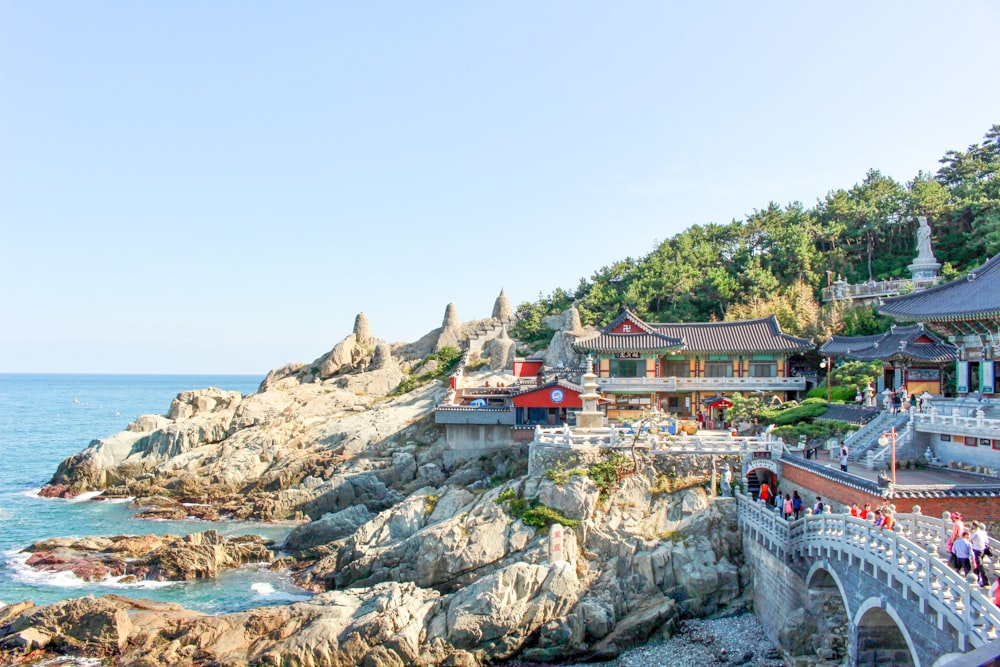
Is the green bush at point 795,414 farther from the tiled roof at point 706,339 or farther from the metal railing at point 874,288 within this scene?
the metal railing at point 874,288

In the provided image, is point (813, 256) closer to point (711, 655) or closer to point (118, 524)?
point (711, 655)

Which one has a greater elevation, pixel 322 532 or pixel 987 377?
pixel 987 377

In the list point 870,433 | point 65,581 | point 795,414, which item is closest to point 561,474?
point 870,433

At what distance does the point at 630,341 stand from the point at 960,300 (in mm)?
22052

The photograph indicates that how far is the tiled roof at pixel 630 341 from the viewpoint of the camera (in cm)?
4903

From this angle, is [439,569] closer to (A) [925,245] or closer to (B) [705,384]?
(B) [705,384]

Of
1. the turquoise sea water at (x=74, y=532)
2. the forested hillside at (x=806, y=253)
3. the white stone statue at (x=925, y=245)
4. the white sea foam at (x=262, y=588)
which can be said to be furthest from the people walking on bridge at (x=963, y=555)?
the white stone statue at (x=925, y=245)

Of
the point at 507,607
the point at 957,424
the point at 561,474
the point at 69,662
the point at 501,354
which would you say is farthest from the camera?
the point at 501,354

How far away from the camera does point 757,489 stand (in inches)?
1299

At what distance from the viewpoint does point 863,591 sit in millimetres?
19828

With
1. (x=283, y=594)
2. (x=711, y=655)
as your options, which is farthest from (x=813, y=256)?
(x=283, y=594)

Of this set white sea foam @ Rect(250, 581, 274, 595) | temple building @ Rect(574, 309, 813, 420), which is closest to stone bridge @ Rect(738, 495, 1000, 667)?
temple building @ Rect(574, 309, 813, 420)

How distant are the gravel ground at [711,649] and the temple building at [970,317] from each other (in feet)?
44.8

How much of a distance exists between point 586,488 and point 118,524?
3147 cm
